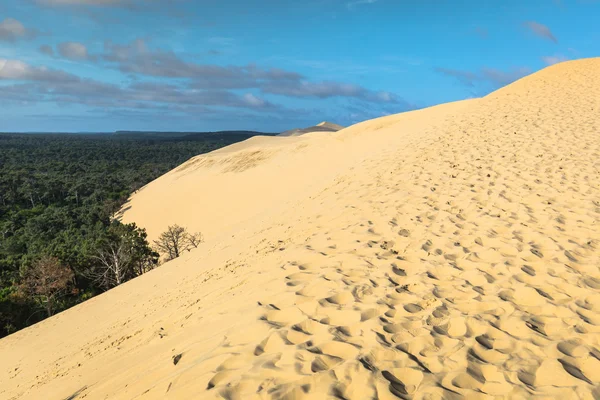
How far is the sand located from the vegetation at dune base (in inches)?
262

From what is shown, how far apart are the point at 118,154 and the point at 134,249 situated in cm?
8810

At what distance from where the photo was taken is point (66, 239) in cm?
3039

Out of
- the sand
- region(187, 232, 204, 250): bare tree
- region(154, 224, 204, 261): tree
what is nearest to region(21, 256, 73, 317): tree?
region(154, 224, 204, 261): tree

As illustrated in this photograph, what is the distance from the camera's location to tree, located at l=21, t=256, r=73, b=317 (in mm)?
15102

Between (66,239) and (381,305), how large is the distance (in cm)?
3230

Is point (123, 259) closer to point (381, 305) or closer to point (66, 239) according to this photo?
point (381, 305)

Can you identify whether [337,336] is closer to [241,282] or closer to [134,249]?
[241,282]

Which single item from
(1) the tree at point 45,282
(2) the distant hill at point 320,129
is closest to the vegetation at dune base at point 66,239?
(1) the tree at point 45,282

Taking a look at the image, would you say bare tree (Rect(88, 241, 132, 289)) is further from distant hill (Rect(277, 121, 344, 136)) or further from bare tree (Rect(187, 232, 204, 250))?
distant hill (Rect(277, 121, 344, 136))

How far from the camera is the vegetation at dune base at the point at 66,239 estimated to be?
Result: 1568 centimetres

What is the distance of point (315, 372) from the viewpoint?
3049 millimetres

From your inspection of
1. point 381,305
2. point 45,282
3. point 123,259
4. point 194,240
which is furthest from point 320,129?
point 381,305

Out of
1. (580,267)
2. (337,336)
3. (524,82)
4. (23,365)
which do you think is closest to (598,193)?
(580,267)

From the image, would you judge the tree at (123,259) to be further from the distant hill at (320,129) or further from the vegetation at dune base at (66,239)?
the distant hill at (320,129)
